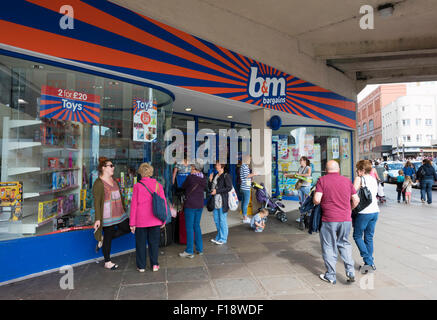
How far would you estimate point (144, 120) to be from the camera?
200 inches

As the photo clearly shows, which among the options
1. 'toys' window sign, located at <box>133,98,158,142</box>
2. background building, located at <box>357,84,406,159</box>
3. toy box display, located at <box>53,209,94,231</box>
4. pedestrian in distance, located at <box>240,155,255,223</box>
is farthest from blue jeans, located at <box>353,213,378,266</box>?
background building, located at <box>357,84,406,159</box>

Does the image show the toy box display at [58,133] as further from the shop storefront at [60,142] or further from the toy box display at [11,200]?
the toy box display at [11,200]

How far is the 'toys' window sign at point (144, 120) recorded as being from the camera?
497 centimetres

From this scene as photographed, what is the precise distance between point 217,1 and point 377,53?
5557 millimetres

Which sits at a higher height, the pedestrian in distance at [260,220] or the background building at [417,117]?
the background building at [417,117]

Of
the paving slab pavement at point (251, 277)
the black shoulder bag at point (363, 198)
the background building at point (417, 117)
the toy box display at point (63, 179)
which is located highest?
the background building at point (417, 117)

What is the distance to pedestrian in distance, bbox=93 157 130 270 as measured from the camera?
3816mm

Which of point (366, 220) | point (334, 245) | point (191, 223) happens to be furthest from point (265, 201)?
point (334, 245)

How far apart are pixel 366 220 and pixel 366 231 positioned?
9.8 inches

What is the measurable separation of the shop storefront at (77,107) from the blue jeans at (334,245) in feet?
10.6

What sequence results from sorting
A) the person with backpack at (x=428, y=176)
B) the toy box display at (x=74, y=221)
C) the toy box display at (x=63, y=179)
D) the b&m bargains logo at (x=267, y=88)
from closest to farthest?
1. the toy box display at (x=74, y=221)
2. the toy box display at (x=63, y=179)
3. the b&m bargains logo at (x=267, y=88)
4. the person with backpack at (x=428, y=176)

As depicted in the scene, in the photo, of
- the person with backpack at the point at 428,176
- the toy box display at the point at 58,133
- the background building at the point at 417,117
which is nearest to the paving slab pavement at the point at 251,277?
the toy box display at the point at 58,133

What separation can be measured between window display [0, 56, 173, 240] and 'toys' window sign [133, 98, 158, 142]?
19 mm

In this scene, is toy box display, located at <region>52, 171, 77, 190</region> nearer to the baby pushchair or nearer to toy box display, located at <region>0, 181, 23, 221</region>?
toy box display, located at <region>0, 181, 23, 221</region>
